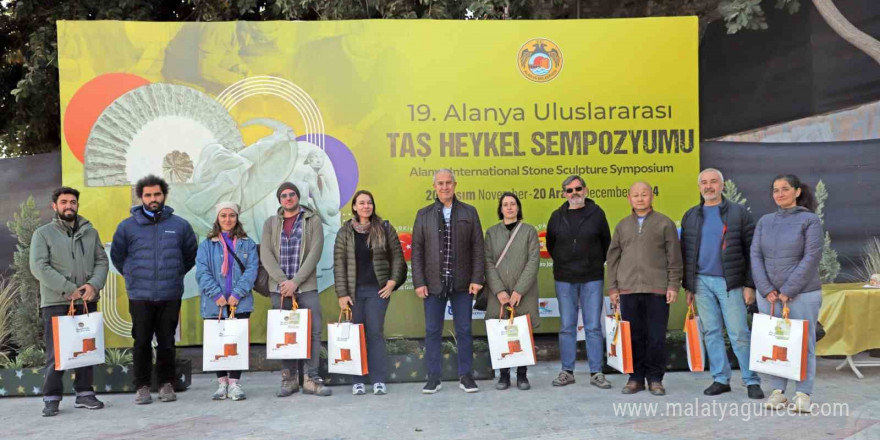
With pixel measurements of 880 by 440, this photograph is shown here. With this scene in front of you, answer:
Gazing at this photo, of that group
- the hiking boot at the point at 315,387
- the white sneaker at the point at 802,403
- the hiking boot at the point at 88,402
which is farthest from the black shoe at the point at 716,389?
the hiking boot at the point at 88,402

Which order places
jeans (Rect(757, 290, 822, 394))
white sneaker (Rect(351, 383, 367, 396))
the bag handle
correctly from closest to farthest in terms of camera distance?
jeans (Rect(757, 290, 822, 394)) < white sneaker (Rect(351, 383, 367, 396)) < the bag handle

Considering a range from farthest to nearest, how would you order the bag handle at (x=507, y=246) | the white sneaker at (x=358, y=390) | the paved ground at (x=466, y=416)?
the bag handle at (x=507, y=246), the white sneaker at (x=358, y=390), the paved ground at (x=466, y=416)

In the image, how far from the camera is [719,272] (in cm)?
596

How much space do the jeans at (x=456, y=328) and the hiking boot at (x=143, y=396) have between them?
2243 millimetres

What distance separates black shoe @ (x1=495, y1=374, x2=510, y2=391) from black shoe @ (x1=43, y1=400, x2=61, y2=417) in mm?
3425

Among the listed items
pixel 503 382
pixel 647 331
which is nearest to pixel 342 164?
pixel 503 382

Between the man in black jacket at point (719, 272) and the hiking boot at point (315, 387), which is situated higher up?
the man in black jacket at point (719, 272)

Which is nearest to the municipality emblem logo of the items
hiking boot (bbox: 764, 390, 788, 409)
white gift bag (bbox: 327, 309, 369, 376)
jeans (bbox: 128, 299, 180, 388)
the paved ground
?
the paved ground

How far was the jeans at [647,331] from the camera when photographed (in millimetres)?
6121

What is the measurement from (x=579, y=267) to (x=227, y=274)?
9.43ft

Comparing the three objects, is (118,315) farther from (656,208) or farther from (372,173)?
(656,208)

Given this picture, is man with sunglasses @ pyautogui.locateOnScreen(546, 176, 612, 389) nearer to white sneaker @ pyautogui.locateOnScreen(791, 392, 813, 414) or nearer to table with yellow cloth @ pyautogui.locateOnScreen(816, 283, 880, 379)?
white sneaker @ pyautogui.locateOnScreen(791, 392, 813, 414)

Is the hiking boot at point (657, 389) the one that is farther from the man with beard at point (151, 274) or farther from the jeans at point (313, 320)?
the man with beard at point (151, 274)

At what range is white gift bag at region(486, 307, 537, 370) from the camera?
20.5 ft
